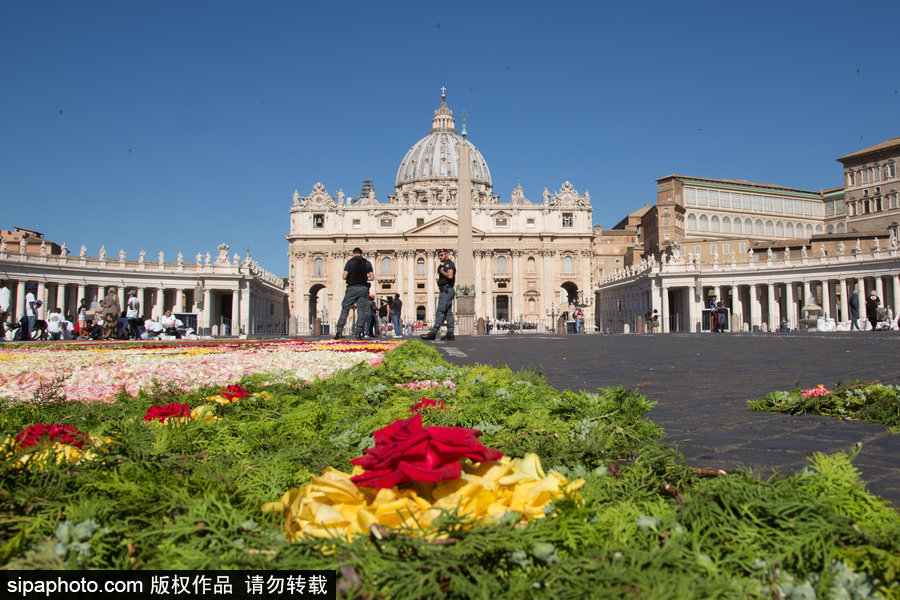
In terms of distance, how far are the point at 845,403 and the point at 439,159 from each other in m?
107

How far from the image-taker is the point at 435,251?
79438 mm

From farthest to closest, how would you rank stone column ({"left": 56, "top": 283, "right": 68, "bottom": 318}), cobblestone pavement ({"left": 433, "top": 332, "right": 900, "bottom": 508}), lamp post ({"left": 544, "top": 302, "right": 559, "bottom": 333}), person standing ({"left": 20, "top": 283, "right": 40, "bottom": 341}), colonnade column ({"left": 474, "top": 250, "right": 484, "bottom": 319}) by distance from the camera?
colonnade column ({"left": 474, "top": 250, "right": 484, "bottom": 319}), lamp post ({"left": 544, "top": 302, "right": 559, "bottom": 333}), stone column ({"left": 56, "top": 283, "right": 68, "bottom": 318}), person standing ({"left": 20, "top": 283, "right": 40, "bottom": 341}), cobblestone pavement ({"left": 433, "top": 332, "right": 900, "bottom": 508})

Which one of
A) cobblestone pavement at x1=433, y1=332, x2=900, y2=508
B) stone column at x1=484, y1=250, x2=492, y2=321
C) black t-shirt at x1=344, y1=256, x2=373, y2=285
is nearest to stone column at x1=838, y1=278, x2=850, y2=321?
stone column at x1=484, y1=250, x2=492, y2=321

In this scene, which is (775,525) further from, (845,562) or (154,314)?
(154,314)

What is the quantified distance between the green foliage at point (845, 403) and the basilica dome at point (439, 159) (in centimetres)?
10137

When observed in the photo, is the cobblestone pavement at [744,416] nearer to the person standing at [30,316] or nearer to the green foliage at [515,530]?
the green foliage at [515,530]

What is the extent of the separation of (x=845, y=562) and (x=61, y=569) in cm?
201

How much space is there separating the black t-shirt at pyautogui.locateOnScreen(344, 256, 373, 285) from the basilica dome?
90193 mm

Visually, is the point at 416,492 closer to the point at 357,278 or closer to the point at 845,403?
the point at 845,403

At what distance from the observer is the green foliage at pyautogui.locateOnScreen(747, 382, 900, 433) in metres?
4.39

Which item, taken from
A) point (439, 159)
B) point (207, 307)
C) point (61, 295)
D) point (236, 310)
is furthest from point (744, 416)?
point (439, 159)

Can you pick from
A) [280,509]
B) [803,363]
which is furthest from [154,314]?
[280,509]

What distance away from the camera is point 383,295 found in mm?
78875

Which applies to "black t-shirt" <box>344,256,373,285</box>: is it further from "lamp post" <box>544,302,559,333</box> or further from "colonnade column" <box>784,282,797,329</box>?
"lamp post" <box>544,302,559,333</box>
